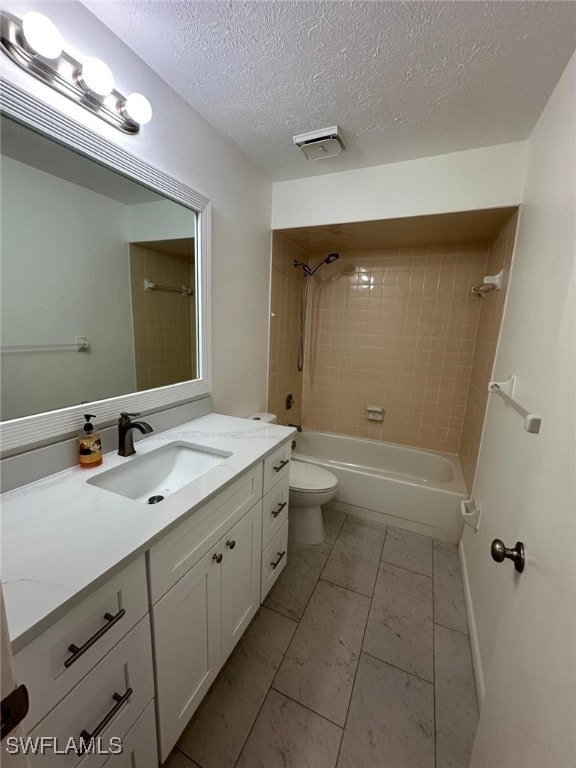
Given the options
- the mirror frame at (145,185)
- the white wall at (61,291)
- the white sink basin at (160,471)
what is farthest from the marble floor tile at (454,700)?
the white wall at (61,291)

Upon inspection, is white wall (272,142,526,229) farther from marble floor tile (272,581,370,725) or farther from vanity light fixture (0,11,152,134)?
marble floor tile (272,581,370,725)

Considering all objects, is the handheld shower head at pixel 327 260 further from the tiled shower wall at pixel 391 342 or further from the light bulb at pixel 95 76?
the light bulb at pixel 95 76

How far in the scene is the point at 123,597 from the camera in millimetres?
701

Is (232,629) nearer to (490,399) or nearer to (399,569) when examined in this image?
(399,569)

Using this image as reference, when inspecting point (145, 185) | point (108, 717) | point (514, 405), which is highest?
point (145, 185)

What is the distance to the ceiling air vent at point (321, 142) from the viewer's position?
154 centimetres

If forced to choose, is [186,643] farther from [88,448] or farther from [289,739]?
[88,448]

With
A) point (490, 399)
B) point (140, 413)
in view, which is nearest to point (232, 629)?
point (140, 413)

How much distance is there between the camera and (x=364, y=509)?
2299 millimetres

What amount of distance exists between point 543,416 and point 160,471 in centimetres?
129

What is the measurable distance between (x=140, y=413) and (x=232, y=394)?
2.30 ft

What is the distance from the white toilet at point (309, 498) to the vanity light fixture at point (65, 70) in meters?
1.56

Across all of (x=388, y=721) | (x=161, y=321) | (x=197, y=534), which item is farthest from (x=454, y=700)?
(x=161, y=321)

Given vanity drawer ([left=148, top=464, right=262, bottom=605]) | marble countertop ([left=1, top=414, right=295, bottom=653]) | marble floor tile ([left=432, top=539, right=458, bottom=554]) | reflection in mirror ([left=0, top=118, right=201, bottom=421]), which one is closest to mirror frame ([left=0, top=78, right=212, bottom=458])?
reflection in mirror ([left=0, top=118, right=201, bottom=421])
